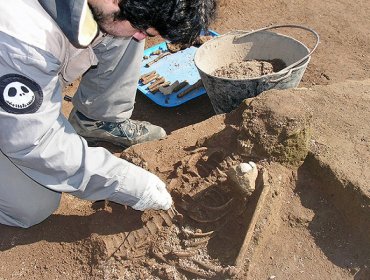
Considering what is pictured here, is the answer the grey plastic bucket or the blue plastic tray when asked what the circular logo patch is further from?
the blue plastic tray

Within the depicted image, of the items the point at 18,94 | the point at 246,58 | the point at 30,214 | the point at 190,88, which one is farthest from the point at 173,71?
the point at 18,94

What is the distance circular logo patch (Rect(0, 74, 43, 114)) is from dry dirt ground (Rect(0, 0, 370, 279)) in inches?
40.3

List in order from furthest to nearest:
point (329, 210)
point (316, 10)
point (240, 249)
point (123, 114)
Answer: point (316, 10), point (123, 114), point (329, 210), point (240, 249)

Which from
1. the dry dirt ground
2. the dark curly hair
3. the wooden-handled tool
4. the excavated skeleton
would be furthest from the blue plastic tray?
the dark curly hair

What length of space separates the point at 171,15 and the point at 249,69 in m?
1.82

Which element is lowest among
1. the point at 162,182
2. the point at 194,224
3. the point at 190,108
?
the point at 190,108

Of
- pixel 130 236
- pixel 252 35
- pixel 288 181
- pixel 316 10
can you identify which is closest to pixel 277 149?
pixel 288 181

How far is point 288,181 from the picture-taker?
9.65 ft

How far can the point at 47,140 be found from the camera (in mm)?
2389

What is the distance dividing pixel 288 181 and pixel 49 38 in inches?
63.8

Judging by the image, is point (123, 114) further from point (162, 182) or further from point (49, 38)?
point (49, 38)

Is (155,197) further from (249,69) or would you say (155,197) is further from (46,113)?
(249,69)

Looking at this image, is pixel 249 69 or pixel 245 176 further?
pixel 249 69

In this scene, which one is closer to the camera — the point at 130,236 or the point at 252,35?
the point at 130,236
